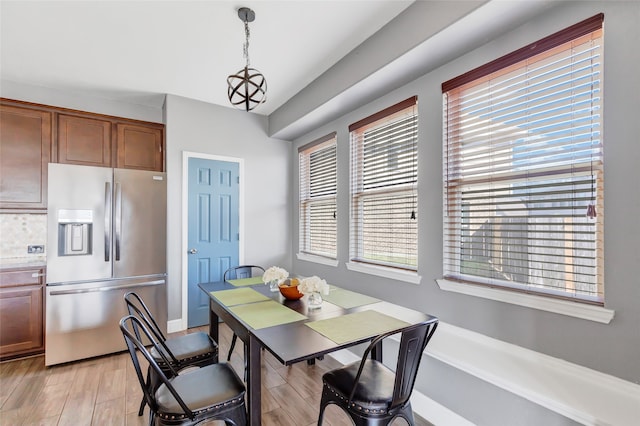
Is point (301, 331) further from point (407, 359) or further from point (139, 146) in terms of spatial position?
point (139, 146)

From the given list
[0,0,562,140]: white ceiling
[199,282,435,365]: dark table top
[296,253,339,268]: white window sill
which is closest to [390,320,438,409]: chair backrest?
[199,282,435,365]: dark table top

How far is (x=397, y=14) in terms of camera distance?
220cm

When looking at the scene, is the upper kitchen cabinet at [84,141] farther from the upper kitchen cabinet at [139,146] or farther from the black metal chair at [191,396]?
the black metal chair at [191,396]

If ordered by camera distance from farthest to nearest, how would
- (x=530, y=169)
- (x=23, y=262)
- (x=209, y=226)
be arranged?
(x=209, y=226) < (x=23, y=262) < (x=530, y=169)

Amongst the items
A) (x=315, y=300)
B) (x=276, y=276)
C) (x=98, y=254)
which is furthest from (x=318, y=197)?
(x=98, y=254)

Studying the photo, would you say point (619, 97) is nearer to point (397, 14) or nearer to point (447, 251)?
point (447, 251)

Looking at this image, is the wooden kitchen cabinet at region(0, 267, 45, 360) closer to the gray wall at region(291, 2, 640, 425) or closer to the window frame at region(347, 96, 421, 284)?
the window frame at region(347, 96, 421, 284)

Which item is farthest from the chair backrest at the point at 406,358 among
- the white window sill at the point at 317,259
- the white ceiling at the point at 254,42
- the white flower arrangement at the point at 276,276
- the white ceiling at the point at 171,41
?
the white ceiling at the point at 171,41

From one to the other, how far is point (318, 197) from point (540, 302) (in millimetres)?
2710

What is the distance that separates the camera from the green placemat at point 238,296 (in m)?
2.13

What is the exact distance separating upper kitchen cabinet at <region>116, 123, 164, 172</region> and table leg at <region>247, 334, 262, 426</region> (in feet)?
10.4

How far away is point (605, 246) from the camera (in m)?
1.49

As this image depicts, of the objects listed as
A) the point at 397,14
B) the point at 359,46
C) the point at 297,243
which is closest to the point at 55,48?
the point at 359,46

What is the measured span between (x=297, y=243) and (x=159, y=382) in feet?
9.38
